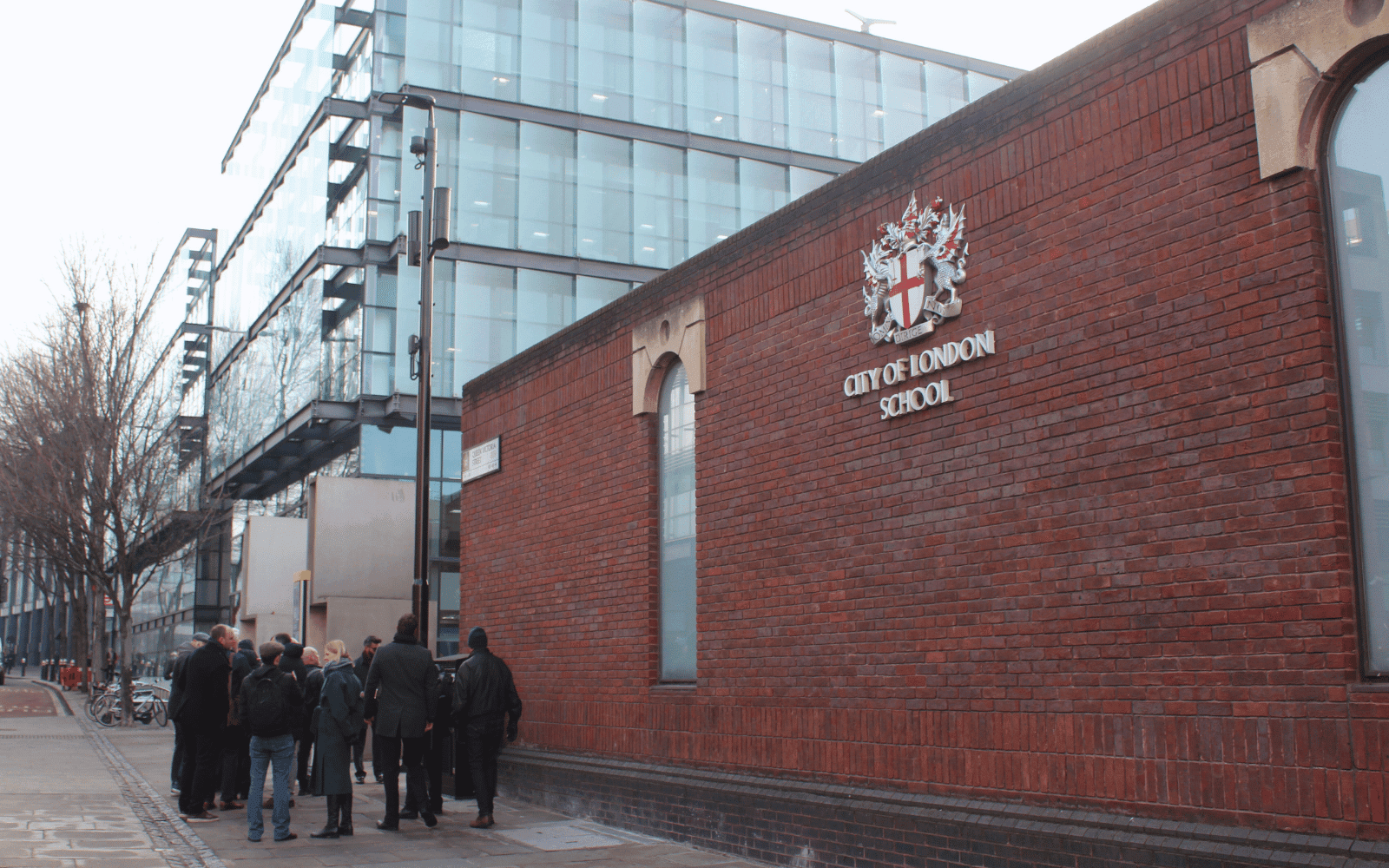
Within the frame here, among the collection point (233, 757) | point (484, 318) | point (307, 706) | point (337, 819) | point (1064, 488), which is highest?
point (484, 318)

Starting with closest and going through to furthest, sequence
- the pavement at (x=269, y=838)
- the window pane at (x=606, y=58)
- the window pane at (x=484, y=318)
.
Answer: the pavement at (x=269, y=838) < the window pane at (x=484, y=318) < the window pane at (x=606, y=58)

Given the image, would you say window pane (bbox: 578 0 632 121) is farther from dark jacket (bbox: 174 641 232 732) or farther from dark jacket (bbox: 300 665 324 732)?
dark jacket (bbox: 174 641 232 732)

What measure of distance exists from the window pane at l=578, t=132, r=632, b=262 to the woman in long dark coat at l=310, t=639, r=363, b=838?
64.6 ft

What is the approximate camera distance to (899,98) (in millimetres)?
33719

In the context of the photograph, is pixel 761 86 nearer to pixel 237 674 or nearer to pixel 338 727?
pixel 237 674

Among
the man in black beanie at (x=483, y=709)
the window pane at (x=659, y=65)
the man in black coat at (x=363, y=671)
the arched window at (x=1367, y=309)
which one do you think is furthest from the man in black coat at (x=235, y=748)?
the window pane at (x=659, y=65)

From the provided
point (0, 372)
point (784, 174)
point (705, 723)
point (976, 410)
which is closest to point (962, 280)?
point (976, 410)

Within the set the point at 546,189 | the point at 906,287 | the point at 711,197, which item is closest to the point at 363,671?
the point at 906,287

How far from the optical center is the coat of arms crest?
757 centimetres

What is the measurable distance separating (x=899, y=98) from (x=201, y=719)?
2749 cm

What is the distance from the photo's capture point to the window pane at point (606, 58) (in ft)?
98.1

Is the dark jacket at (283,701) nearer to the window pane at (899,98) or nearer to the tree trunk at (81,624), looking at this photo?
the window pane at (899,98)

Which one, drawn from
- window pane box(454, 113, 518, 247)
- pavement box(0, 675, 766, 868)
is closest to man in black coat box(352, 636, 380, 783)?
pavement box(0, 675, 766, 868)

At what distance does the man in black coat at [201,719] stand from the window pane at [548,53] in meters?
20.5
